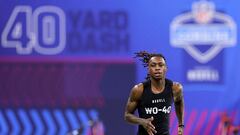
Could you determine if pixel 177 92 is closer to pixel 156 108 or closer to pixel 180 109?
pixel 180 109

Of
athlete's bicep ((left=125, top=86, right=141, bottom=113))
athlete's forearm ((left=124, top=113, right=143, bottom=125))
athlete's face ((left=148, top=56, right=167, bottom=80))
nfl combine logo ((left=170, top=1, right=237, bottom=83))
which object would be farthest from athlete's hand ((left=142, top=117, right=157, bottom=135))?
nfl combine logo ((left=170, top=1, right=237, bottom=83))

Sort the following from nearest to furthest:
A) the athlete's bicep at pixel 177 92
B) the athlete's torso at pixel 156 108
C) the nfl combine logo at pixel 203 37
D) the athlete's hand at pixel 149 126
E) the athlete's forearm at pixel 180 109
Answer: the athlete's hand at pixel 149 126 → the athlete's torso at pixel 156 108 → the athlete's bicep at pixel 177 92 → the athlete's forearm at pixel 180 109 → the nfl combine logo at pixel 203 37

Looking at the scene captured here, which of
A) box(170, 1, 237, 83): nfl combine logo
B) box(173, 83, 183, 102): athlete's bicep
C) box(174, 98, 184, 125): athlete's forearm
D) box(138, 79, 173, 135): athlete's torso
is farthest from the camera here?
box(170, 1, 237, 83): nfl combine logo

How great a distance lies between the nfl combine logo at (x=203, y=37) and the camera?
21.5 feet

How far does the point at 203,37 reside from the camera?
259 inches

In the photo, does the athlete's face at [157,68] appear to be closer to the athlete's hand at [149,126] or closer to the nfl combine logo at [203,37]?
the athlete's hand at [149,126]

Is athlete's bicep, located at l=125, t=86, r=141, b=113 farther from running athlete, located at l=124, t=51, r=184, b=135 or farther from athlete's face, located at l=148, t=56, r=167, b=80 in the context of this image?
athlete's face, located at l=148, t=56, r=167, b=80

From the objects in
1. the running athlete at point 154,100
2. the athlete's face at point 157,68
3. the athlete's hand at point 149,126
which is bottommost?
the athlete's hand at point 149,126

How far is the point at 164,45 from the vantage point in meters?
6.60

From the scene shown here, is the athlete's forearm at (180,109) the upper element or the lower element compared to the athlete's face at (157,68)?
lower

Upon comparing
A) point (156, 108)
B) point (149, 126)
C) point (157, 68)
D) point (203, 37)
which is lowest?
point (149, 126)

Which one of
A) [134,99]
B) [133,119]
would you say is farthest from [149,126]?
[134,99]

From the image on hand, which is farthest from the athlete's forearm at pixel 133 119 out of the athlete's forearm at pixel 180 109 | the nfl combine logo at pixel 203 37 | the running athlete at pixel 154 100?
the nfl combine logo at pixel 203 37

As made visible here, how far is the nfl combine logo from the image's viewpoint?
6559mm
